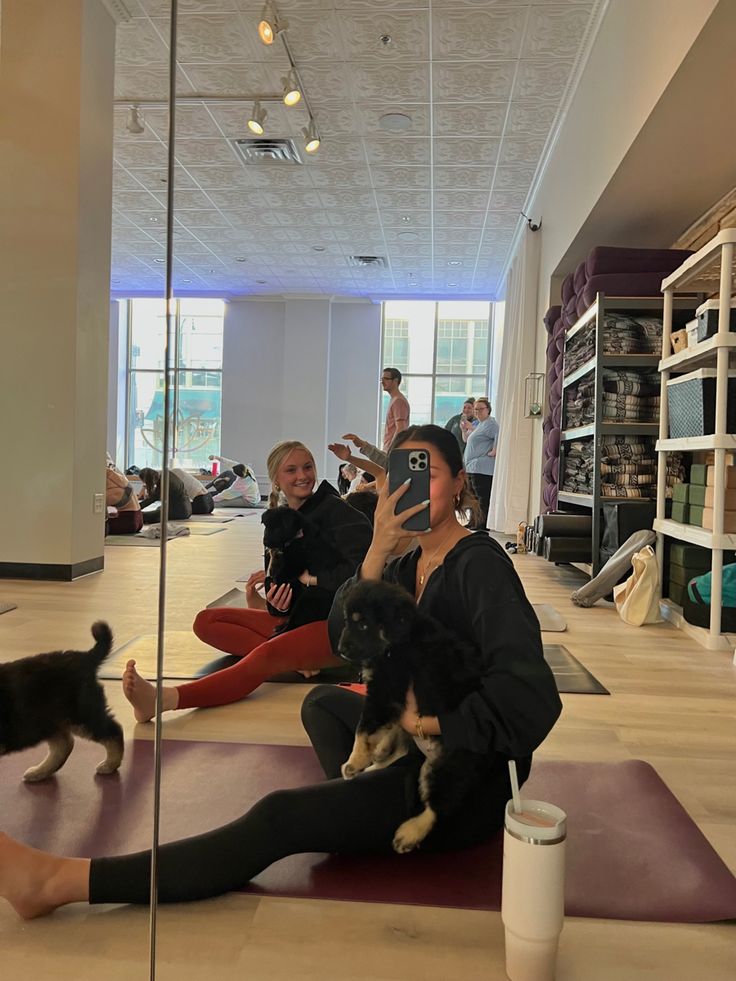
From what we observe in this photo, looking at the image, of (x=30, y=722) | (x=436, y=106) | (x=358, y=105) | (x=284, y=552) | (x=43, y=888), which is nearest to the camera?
(x=43, y=888)

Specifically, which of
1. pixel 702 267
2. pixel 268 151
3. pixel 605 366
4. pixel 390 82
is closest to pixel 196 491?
pixel 268 151

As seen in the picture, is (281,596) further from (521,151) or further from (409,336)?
(521,151)

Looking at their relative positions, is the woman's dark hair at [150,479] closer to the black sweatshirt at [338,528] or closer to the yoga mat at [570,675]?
the black sweatshirt at [338,528]

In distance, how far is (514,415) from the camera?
48.6 inches

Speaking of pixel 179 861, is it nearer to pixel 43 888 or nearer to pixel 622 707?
pixel 43 888

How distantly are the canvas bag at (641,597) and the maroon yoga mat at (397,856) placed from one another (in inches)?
55.9

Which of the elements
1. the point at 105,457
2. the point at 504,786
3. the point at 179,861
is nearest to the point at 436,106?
the point at 105,457

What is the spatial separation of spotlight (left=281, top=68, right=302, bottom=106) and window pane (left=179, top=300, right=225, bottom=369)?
1.38 feet

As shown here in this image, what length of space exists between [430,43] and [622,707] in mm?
1877

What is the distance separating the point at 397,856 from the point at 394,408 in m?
0.70

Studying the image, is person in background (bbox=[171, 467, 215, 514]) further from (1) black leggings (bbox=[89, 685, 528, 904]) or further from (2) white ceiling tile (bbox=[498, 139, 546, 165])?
(2) white ceiling tile (bbox=[498, 139, 546, 165])

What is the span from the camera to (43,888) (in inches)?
39.3

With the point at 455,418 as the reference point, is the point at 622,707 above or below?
below

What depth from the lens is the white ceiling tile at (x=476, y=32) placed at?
1.78 meters
